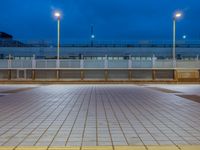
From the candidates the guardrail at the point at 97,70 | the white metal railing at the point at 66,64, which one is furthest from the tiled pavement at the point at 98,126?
the white metal railing at the point at 66,64

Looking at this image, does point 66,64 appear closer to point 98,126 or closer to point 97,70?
point 97,70

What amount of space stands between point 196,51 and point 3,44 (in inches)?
1351

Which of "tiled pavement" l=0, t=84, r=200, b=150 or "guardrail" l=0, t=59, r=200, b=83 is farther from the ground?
"guardrail" l=0, t=59, r=200, b=83

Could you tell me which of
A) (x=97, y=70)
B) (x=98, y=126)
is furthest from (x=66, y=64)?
(x=98, y=126)

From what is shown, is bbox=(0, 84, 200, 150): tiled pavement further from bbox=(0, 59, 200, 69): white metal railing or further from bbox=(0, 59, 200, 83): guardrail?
bbox=(0, 59, 200, 69): white metal railing

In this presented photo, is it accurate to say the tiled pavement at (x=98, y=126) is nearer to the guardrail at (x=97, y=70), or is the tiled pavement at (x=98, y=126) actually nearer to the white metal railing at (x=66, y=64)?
the guardrail at (x=97, y=70)

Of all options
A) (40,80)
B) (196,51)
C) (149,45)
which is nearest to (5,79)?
(40,80)

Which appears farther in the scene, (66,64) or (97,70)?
(97,70)

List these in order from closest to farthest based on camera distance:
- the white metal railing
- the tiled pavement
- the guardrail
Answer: the tiled pavement → the guardrail → the white metal railing

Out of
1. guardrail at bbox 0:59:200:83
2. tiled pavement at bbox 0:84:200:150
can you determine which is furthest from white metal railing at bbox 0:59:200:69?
tiled pavement at bbox 0:84:200:150

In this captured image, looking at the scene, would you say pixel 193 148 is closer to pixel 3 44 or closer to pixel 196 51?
pixel 196 51

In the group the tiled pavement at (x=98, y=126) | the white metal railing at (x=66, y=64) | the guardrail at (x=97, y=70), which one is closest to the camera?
the tiled pavement at (x=98, y=126)

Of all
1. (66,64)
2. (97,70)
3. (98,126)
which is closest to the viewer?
(98,126)

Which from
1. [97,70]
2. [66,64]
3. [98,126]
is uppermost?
[66,64]
